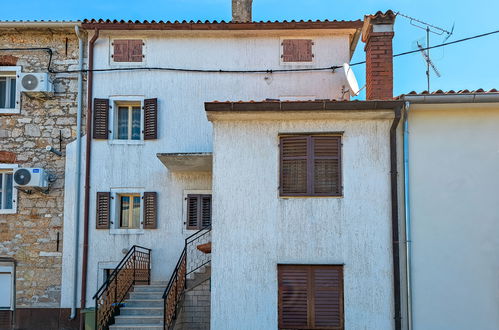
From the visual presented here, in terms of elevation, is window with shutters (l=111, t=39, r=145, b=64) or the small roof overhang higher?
window with shutters (l=111, t=39, r=145, b=64)

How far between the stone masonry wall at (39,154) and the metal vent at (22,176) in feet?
2.18

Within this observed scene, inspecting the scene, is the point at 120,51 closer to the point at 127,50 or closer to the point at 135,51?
the point at 127,50

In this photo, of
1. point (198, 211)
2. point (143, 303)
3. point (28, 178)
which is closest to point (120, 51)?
point (28, 178)

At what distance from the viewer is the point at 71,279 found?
13.5m

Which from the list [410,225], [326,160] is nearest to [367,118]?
[326,160]

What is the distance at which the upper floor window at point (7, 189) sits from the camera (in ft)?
45.3

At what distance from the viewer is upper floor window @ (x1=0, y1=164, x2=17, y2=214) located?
13.8 m

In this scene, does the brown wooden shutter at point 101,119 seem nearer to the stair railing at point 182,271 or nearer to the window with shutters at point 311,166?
the stair railing at point 182,271

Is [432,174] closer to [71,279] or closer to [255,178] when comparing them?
[255,178]

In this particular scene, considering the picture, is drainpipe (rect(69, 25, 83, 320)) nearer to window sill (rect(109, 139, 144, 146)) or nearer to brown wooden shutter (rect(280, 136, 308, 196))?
window sill (rect(109, 139, 144, 146))

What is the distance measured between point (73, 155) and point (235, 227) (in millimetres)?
6029

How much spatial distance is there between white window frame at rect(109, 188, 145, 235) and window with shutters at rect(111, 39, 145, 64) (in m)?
3.40

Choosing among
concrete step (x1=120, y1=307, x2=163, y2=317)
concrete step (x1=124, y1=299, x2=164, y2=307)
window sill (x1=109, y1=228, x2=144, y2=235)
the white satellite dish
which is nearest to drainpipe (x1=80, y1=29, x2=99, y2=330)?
window sill (x1=109, y1=228, x2=144, y2=235)

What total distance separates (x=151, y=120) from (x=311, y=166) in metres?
5.56
